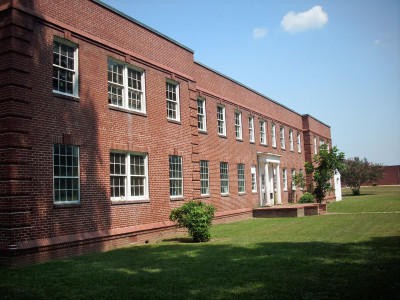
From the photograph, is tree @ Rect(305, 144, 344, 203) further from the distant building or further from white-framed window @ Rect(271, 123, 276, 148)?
the distant building

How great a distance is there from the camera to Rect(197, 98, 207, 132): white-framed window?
21895mm

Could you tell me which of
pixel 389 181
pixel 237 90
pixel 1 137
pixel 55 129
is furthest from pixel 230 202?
pixel 389 181

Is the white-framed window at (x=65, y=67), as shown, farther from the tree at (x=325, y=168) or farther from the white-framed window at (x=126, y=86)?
the tree at (x=325, y=168)

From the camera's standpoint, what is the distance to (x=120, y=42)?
15406 millimetres

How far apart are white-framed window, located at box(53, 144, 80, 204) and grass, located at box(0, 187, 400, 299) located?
1.96 m

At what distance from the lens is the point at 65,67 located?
12984 mm

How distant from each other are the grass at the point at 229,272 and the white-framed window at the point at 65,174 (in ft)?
6.42

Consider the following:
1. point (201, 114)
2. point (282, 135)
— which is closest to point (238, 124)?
point (201, 114)

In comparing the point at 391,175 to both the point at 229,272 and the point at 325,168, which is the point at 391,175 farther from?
the point at 229,272

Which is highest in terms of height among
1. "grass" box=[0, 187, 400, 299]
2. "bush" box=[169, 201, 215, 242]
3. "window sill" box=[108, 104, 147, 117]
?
"window sill" box=[108, 104, 147, 117]

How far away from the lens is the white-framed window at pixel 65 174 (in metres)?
12.2

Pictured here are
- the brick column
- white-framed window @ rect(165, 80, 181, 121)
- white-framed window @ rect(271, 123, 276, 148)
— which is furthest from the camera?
white-framed window @ rect(271, 123, 276, 148)

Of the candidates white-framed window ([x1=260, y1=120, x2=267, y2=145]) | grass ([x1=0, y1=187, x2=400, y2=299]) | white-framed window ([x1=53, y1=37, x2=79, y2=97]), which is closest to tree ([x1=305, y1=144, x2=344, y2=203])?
white-framed window ([x1=260, y1=120, x2=267, y2=145])

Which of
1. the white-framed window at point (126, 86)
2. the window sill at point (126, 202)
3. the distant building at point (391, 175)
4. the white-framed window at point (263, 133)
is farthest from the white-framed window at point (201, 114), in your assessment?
the distant building at point (391, 175)
